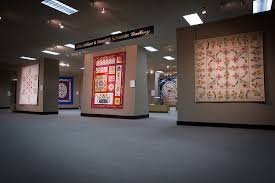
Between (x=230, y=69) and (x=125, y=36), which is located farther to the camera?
(x=125, y=36)

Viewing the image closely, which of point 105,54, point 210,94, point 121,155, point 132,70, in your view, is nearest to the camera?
point 121,155

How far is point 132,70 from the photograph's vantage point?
9461mm

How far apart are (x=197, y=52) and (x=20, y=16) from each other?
621 centimetres

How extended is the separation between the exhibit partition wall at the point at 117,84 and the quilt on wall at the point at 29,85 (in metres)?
3.57

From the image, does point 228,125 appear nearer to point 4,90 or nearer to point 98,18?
point 98,18

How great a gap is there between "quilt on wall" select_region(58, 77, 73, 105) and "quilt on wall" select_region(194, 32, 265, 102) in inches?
663

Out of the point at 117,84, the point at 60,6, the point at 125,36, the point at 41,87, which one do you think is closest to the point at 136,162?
the point at 125,36

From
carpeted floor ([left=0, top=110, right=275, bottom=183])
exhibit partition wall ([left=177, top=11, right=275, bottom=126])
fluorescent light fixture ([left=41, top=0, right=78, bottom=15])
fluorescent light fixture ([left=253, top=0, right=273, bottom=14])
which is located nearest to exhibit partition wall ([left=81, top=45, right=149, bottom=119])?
exhibit partition wall ([left=177, top=11, right=275, bottom=126])

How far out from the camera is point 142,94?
977 cm

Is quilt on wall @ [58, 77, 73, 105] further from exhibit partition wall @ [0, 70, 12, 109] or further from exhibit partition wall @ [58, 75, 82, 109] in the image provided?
exhibit partition wall @ [0, 70, 12, 109]

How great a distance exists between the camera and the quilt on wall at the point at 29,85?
12.7 m

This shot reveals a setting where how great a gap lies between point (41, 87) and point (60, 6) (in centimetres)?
645

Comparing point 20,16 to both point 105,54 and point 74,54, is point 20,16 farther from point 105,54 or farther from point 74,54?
point 74,54

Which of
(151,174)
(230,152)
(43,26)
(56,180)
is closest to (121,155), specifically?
(151,174)
